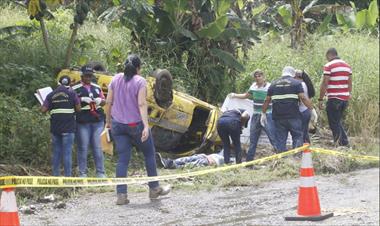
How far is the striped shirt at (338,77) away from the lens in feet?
42.1

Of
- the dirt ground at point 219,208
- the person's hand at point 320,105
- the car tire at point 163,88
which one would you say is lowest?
the dirt ground at point 219,208

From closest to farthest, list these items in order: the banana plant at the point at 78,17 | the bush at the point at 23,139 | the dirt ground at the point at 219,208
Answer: the dirt ground at the point at 219,208
the bush at the point at 23,139
the banana plant at the point at 78,17

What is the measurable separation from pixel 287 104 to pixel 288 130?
0.51m

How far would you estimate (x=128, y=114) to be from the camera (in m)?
8.47

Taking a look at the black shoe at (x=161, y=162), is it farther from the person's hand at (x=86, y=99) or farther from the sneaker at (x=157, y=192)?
the sneaker at (x=157, y=192)

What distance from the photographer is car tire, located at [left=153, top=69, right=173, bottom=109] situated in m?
11.7

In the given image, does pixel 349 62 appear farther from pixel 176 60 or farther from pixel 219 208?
pixel 219 208

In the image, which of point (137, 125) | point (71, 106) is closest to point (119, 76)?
point (137, 125)

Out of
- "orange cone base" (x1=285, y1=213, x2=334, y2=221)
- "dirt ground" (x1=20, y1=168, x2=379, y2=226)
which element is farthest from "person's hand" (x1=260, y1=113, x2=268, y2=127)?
"orange cone base" (x1=285, y1=213, x2=334, y2=221)

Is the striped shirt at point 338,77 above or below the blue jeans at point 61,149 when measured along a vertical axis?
above

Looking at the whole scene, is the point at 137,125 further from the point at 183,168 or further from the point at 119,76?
the point at 183,168

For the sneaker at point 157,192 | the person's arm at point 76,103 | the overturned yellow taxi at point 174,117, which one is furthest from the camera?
the overturned yellow taxi at point 174,117

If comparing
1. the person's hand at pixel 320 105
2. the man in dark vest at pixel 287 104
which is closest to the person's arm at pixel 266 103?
the man in dark vest at pixel 287 104

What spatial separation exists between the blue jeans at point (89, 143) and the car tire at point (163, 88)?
73.9 inches
